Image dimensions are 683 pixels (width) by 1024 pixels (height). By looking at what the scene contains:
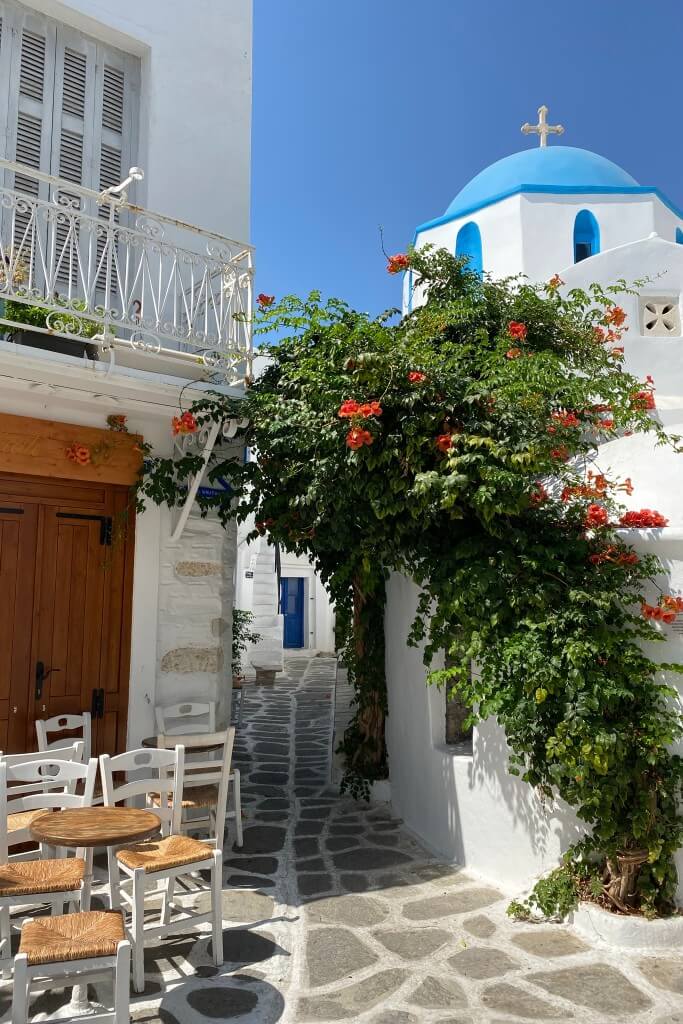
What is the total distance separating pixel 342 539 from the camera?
18.9ft

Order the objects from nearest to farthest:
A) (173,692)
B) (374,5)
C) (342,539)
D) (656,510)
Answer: (656,510)
(342,539)
(173,692)
(374,5)

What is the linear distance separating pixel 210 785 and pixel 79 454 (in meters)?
2.91

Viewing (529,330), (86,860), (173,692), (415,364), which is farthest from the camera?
(529,330)

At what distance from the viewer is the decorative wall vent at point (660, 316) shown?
356 inches

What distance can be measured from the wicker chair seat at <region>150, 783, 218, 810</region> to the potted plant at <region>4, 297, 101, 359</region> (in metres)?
3.54

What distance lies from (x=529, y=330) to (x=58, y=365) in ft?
14.4

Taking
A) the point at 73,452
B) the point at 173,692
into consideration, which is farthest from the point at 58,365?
the point at 173,692

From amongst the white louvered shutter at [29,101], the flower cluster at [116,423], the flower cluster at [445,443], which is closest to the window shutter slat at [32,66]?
the white louvered shutter at [29,101]

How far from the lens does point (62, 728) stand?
584cm

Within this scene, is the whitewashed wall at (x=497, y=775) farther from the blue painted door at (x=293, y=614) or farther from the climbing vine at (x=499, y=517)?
the blue painted door at (x=293, y=614)

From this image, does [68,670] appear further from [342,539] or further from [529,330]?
[529,330]

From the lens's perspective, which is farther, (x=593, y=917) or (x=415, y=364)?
(x=415, y=364)

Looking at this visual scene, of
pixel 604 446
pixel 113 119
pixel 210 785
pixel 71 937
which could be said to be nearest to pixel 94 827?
pixel 71 937

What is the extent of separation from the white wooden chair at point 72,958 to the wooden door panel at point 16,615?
2.82m
